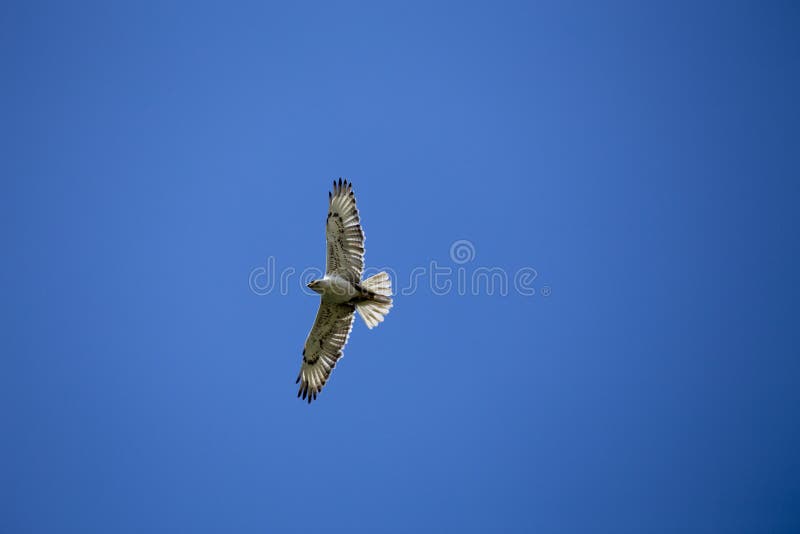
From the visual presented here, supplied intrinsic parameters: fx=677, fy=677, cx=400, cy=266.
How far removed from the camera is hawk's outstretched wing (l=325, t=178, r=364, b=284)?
12.5 metres

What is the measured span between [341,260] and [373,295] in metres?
0.89

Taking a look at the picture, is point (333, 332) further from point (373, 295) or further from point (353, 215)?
point (353, 215)

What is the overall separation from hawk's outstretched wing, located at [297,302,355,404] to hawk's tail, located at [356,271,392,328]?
1.03ft

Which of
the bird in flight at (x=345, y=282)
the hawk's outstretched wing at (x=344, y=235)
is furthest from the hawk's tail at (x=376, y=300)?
the hawk's outstretched wing at (x=344, y=235)

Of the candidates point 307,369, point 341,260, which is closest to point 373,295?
point 341,260

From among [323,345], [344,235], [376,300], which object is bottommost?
[323,345]

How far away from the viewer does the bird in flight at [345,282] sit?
41.1ft

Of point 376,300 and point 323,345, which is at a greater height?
point 376,300

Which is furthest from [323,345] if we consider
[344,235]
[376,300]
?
[344,235]

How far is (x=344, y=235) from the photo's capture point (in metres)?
12.5

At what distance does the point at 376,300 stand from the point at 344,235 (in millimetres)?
1390

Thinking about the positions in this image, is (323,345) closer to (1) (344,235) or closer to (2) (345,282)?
(2) (345,282)

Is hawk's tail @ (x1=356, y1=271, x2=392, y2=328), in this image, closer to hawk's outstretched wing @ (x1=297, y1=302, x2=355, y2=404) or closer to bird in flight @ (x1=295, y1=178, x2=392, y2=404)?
bird in flight @ (x1=295, y1=178, x2=392, y2=404)

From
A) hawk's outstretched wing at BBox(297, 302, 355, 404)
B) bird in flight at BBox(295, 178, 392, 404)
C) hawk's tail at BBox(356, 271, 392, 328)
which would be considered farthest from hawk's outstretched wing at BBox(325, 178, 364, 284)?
hawk's outstretched wing at BBox(297, 302, 355, 404)
